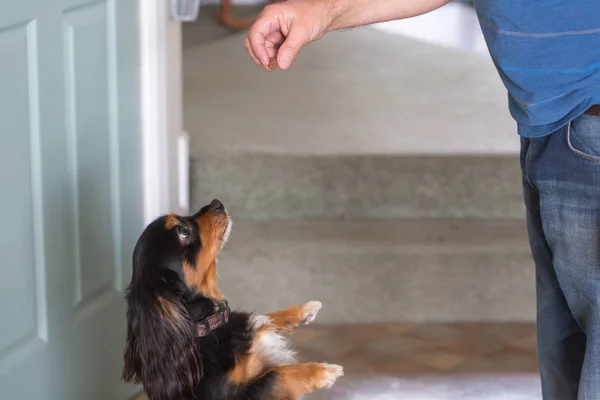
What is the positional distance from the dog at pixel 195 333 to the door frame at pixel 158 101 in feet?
2.09

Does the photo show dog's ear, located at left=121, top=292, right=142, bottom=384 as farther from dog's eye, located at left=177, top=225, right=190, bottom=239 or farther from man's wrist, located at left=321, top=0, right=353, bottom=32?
man's wrist, located at left=321, top=0, right=353, bottom=32

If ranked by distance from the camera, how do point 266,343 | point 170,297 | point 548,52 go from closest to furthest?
point 548,52 → point 170,297 → point 266,343

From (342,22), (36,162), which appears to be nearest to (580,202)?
(342,22)

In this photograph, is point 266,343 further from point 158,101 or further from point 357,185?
point 357,185

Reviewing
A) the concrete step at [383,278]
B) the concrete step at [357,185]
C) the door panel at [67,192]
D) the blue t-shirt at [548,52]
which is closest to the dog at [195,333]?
the door panel at [67,192]

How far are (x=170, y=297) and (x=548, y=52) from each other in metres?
0.89

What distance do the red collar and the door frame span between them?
76 cm

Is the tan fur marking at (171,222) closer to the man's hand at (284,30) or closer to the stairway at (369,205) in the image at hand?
the man's hand at (284,30)

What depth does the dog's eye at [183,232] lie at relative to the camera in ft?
6.23

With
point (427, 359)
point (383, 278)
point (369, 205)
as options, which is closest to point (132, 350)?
point (427, 359)

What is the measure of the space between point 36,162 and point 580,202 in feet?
4.11

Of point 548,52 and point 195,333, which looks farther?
point 195,333

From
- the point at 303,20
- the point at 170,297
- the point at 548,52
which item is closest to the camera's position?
the point at 548,52

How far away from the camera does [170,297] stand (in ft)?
5.91
